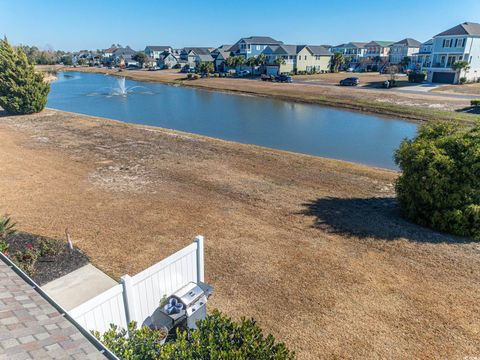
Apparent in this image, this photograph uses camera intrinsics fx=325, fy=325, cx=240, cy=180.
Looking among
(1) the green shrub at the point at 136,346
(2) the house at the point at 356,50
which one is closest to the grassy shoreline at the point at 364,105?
(1) the green shrub at the point at 136,346

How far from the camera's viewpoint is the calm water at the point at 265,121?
2442 centimetres

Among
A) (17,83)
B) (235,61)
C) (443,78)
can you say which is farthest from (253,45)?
(17,83)

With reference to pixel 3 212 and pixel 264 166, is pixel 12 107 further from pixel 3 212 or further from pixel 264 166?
pixel 264 166

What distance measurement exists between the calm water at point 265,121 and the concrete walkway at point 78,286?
1777cm

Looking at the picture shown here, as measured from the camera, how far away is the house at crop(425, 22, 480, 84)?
4969cm

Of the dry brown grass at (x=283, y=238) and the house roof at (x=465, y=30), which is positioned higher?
the house roof at (x=465, y=30)

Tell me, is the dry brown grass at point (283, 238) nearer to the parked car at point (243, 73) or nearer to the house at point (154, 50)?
the parked car at point (243, 73)

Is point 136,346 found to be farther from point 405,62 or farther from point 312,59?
point 405,62

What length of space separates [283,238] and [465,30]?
57.7m

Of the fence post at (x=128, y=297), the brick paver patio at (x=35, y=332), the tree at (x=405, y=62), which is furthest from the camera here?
the tree at (x=405, y=62)

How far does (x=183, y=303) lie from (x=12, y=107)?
2940 cm

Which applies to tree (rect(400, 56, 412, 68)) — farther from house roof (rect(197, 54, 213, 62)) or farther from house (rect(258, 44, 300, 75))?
house roof (rect(197, 54, 213, 62))

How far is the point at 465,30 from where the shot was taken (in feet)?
163

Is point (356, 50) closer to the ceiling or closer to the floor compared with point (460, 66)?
closer to the ceiling
